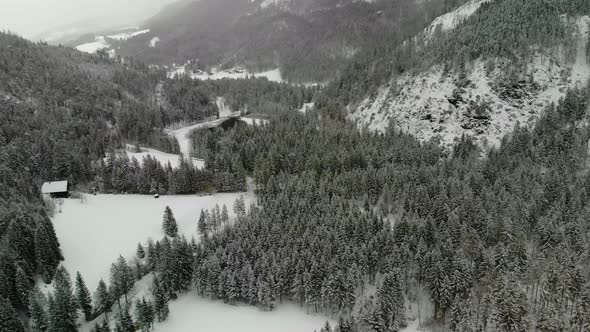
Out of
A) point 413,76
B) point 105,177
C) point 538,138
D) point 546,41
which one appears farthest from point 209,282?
point 546,41

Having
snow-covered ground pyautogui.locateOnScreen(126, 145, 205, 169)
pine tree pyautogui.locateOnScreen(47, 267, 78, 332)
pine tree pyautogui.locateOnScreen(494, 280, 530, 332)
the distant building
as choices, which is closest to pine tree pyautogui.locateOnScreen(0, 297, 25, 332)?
pine tree pyautogui.locateOnScreen(47, 267, 78, 332)

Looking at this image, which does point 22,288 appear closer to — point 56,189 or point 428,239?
point 56,189

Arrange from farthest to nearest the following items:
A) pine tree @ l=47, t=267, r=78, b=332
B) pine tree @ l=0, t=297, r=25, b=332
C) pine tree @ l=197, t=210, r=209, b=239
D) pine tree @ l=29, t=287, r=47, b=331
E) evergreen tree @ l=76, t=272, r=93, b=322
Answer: pine tree @ l=197, t=210, r=209, b=239 → evergreen tree @ l=76, t=272, r=93, b=322 → pine tree @ l=29, t=287, r=47, b=331 → pine tree @ l=47, t=267, r=78, b=332 → pine tree @ l=0, t=297, r=25, b=332

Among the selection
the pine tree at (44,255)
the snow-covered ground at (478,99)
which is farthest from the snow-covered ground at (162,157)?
the snow-covered ground at (478,99)

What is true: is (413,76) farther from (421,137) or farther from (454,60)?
(421,137)

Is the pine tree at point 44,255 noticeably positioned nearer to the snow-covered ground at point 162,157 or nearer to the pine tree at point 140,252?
the pine tree at point 140,252

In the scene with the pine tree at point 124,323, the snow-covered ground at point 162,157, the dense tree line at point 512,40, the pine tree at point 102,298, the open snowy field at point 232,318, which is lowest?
the open snowy field at point 232,318

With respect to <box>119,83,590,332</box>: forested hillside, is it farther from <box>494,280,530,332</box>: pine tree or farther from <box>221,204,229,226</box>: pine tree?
<box>221,204,229,226</box>: pine tree
